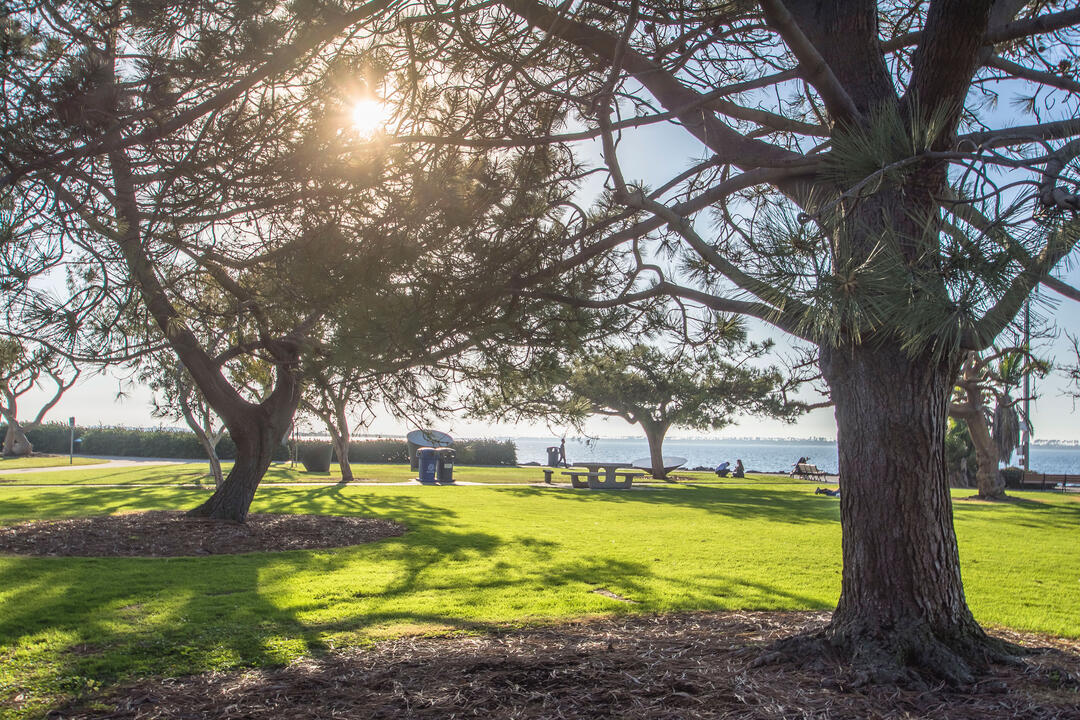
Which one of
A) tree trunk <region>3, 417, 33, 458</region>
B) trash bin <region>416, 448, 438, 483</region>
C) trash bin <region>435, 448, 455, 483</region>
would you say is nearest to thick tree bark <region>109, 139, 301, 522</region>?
trash bin <region>416, 448, 438, 483</region>

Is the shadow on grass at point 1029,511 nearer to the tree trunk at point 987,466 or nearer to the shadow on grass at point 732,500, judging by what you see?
the tree trunk at point 987,466

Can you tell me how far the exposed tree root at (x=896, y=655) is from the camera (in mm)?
3604

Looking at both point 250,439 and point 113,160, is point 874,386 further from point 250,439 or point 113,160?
point 250,439

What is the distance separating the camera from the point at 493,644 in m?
4.60

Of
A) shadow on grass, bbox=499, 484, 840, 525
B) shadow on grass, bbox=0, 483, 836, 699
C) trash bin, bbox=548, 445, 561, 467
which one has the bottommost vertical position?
shadow on grass, bbox=499, 484, 840, 525

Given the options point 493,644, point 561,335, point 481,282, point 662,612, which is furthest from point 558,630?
point 481,282

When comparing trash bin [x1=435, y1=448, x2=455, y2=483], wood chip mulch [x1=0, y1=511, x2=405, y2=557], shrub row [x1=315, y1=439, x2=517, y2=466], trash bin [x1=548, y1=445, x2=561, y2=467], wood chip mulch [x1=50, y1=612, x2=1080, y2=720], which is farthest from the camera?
shrub row [x1=315, y1=439, x2=517, y2=466]

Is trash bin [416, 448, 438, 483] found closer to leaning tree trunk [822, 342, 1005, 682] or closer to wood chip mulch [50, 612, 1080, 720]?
wood chip mulch [50, 612, 1080, 720]

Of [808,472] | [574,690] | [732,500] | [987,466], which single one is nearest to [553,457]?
[808,472]

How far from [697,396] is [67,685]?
A: 54.7 feet

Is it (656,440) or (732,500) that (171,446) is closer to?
(656,440)

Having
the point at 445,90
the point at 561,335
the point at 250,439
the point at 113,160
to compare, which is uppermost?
the point at 445,90

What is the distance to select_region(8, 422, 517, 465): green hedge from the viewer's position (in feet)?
113

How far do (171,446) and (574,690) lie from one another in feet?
117
